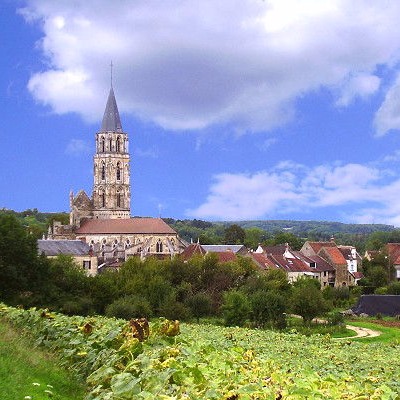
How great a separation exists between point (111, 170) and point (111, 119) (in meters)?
9.59

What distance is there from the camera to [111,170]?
116312 mm

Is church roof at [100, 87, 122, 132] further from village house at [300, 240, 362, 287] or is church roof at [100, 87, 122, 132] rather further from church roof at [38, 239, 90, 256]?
village house at [300, 240, 362, 287]

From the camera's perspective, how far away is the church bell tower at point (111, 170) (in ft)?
373

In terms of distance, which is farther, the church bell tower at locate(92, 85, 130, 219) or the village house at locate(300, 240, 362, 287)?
the church bell tower at locate(92, 85, 130, 219)

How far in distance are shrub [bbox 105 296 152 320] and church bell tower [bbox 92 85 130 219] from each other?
71.3 metres

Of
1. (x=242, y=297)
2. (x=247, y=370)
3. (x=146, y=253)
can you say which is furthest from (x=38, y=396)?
(x=146, y=253)

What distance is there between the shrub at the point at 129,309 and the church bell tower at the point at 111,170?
7126cm

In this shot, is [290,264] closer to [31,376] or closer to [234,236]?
[234,236]

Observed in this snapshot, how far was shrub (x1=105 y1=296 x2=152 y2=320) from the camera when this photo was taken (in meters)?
39.7

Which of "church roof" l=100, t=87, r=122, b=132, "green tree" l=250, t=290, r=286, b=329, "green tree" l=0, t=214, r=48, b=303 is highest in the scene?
"church roof" l=100, t=87, r=122, b=132

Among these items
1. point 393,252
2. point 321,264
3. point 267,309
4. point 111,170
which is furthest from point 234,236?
point 267,309

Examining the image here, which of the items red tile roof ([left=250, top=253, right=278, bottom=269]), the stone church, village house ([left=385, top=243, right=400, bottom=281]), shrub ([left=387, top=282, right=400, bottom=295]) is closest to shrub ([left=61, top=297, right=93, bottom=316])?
red tile roof ([left=250, top=253, right=278, bottom=269])

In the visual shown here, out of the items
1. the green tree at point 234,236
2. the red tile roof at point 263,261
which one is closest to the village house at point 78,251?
the red tile roof at point 263,261

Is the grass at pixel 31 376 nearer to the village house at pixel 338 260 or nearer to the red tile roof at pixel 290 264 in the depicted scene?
the red tile roof at pixel 290 264
